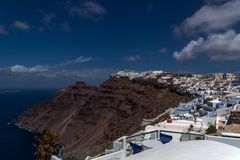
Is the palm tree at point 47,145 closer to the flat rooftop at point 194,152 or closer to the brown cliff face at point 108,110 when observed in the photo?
the flat rooftop at point 194,152

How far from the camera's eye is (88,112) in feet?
557

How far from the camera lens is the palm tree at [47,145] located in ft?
138

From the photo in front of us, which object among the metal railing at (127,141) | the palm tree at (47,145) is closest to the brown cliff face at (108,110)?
the palm tree at (47,145)

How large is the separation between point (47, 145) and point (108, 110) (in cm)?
11470

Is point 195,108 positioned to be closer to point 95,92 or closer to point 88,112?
point 88,112

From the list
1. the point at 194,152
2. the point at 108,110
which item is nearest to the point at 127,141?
the point at 194,152

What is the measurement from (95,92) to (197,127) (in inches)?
5393

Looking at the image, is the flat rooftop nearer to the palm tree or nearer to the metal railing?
the metal railing

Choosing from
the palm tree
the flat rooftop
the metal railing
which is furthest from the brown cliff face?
the flat rooftop

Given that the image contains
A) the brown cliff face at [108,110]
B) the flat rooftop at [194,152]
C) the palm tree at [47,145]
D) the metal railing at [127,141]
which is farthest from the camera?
the brown cliff face at [108,110]

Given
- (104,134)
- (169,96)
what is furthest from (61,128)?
(169,96)

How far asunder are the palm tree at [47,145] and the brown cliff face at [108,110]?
65.9m

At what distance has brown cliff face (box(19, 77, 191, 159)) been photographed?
4828 inches

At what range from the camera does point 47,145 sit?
42.4 meters
